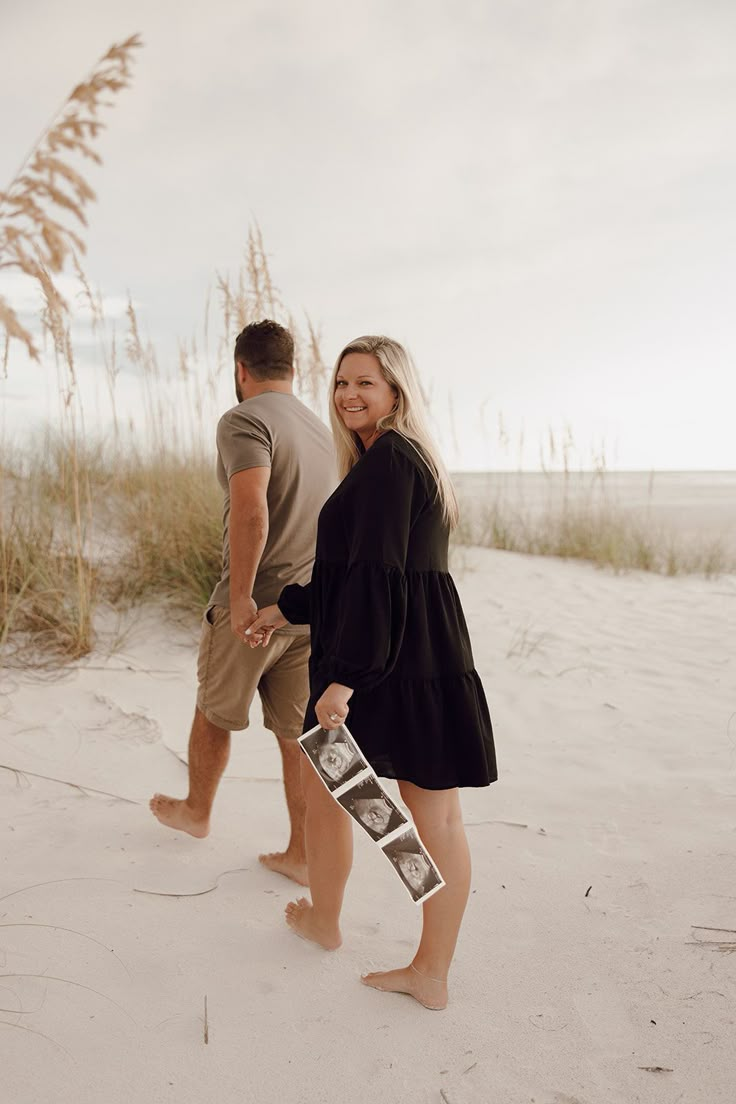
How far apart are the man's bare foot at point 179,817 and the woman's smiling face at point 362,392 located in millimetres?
1501

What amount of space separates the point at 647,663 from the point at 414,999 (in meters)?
3.45

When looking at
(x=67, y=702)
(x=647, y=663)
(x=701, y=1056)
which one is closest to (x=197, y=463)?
(x=67, y=702)

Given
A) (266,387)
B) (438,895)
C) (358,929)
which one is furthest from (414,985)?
(266,387)

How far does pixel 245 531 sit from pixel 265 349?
0.59 meters

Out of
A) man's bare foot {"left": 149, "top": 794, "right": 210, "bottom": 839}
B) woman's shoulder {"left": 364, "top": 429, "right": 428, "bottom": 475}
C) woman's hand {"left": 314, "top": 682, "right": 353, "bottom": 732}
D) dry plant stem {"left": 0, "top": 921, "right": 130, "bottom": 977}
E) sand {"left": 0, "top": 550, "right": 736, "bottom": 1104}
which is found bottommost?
sand {"left": 0, "top": 550, "right": 736, "bottom": 1104}

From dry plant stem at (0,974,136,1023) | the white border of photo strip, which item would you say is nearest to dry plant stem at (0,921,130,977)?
dry plant stem at (0,974,136,1023)

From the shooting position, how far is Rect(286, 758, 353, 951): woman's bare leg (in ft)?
6.55

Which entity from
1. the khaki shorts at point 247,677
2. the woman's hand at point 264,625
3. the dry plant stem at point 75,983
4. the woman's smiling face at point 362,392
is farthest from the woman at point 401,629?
the dry plant stem at point 75,983

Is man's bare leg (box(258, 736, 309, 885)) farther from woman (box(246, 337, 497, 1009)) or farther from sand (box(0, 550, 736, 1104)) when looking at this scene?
woman (box(246, 337, 497, 1009))

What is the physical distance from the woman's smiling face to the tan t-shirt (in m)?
0.47

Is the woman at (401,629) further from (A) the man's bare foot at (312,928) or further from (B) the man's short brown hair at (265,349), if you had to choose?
(B) the man's short brown hair at (265,349)

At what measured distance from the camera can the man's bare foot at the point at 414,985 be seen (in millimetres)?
1940

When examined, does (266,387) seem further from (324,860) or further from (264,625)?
(324,860)

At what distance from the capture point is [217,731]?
256cm
